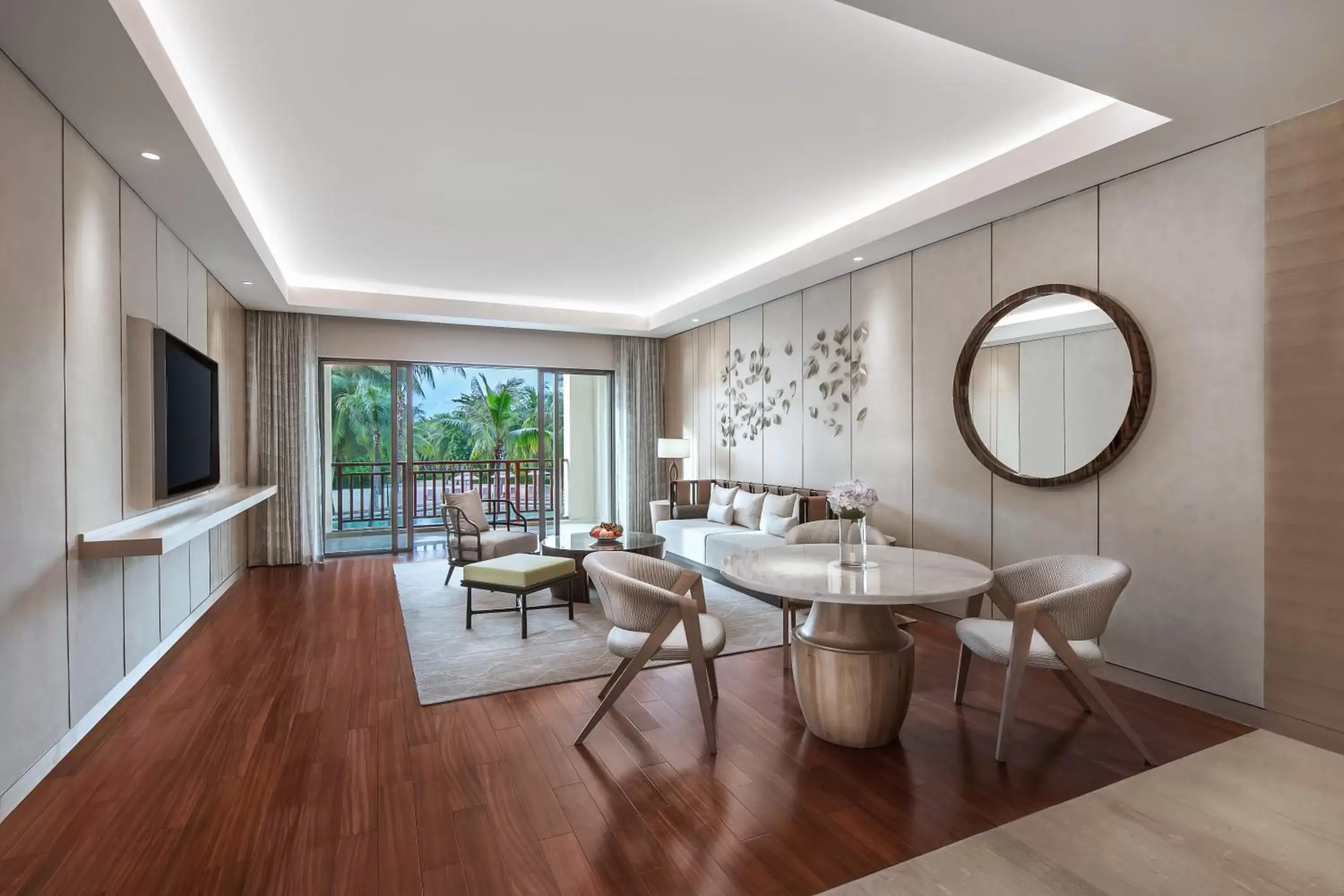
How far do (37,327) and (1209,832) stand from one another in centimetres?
451

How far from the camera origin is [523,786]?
2.49 m

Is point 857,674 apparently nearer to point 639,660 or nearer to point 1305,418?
point 639,660

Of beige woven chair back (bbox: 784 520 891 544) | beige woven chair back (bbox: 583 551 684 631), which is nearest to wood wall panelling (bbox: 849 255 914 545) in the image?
beige woven chair back (bbox: 784 520 891 544)

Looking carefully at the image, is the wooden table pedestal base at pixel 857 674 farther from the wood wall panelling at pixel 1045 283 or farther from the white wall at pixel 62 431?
the white wall at pixel 62 431

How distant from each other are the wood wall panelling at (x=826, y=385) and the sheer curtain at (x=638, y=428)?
2975 mm

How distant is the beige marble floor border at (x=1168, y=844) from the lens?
1.96 metres

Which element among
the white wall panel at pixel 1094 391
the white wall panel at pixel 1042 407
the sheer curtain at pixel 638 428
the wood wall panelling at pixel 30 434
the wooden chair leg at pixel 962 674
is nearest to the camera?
Result: the wood wall panelling at pixel 30 434

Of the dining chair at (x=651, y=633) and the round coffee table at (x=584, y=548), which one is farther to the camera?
the round coffee table at (x=584, y=548)

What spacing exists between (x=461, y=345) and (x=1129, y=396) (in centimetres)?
660

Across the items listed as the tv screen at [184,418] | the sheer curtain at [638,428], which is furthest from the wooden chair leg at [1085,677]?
the sheer curtain at [638,428]

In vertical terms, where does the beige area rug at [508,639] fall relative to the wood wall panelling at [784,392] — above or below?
below

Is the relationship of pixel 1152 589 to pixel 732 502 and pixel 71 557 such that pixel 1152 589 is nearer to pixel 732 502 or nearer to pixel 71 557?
pixel 732 502

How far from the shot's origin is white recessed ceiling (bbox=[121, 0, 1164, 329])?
2.62m

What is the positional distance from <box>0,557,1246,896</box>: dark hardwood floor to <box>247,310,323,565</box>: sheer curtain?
3.41 m
